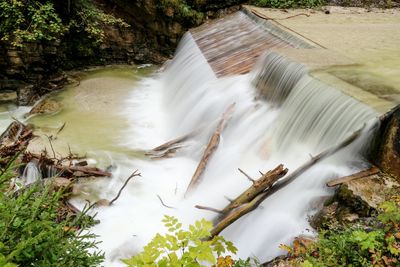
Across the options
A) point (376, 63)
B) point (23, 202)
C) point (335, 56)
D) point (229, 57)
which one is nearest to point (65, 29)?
point (229, 57)

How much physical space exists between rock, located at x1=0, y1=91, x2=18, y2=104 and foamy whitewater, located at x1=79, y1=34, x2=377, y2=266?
10.7 ft

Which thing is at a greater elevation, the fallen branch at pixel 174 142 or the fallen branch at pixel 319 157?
the fallen branch at pixel 319 157

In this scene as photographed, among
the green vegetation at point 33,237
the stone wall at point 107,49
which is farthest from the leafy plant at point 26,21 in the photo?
the green vegetation at point 33,237

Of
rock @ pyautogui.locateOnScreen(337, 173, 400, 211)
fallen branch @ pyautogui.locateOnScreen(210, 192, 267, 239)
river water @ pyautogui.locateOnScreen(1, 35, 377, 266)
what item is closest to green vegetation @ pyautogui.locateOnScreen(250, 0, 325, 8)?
river water @ pyautogui.locateOnScreen(1, 35, 377, 266)

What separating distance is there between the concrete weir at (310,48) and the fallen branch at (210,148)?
1.49m

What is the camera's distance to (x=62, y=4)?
398 inches

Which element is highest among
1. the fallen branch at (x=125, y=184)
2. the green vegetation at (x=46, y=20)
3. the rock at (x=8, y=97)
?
the green vegetation at (x=46, y=20)

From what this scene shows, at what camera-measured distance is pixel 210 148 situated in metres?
6.20

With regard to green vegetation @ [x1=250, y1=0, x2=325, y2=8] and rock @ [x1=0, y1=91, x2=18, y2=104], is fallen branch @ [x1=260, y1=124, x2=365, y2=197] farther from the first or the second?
green vegetation @ [x1=250, y1=0, x2=325, y2=8]

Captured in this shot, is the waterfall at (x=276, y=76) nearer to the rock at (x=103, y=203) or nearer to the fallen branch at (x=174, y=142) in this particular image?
the fallen branch at (x=174, y=142)

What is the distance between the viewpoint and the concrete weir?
5.47 metres

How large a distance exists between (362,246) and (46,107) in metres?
7.33

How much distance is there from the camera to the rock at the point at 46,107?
8.41 m

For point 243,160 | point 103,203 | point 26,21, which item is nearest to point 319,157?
point 243,160
